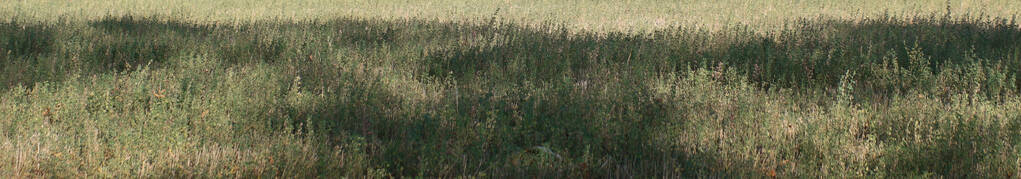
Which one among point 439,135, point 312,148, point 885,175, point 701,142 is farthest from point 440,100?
point 885,175

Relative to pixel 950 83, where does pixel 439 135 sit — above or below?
below

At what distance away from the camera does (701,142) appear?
3.70 metres

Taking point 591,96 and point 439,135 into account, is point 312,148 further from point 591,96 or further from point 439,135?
point 591,96

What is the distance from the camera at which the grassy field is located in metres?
3.30

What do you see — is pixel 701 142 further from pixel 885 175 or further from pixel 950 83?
pixel 950 83

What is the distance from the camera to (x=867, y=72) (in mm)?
5863

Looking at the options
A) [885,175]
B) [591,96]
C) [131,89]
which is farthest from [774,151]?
[131,89]

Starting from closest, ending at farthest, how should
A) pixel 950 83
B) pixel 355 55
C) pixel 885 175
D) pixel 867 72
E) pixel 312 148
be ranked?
pixel 885 175 → pixel 312 148 → pixel 950 83 → pixel 867 72 → pixel 355 55

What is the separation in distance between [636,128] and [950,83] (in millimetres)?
2903

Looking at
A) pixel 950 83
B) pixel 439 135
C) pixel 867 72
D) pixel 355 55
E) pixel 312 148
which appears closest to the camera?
pixel 312 148

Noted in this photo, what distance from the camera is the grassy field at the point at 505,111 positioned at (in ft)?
10.8

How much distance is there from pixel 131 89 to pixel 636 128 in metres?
3.34

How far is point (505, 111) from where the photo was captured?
451 centimetres

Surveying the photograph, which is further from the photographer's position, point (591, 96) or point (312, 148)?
point (591, 96)
